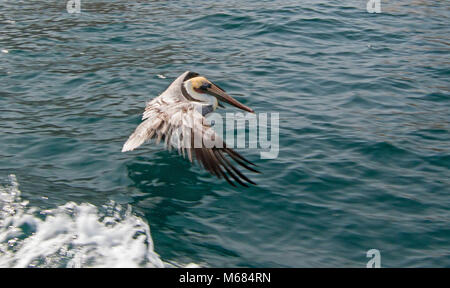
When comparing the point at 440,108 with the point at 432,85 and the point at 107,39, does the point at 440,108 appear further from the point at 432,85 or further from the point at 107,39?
the point at 107,39

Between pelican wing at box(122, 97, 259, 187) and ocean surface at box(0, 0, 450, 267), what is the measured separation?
64 cm

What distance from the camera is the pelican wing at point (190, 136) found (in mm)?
5426

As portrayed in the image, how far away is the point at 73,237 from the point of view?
5395mm

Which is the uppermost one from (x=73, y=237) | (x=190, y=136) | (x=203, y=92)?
(x=203, y=92)

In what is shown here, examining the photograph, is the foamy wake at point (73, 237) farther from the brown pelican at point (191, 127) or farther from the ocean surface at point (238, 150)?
the brown pelican at point (191, 127)

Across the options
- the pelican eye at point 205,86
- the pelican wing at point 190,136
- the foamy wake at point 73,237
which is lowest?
the foamy wake at point 73,237

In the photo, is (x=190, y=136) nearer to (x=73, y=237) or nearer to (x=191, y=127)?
(x=191, y=127)

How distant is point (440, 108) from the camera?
8445 millimetres

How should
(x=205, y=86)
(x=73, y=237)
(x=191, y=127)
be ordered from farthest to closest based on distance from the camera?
1. (x=205, y=86)
2. (x=191, y=127)
3. (x=73, y=237)

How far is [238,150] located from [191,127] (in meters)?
1.60

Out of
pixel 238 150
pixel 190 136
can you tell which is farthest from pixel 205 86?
pixel 190 136

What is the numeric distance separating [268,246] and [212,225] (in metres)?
0.71

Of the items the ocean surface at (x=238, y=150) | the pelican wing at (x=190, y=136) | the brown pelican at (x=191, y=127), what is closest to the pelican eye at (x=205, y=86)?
the brown pelican at (x=191, y=127)

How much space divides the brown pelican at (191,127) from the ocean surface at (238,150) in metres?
0.62
